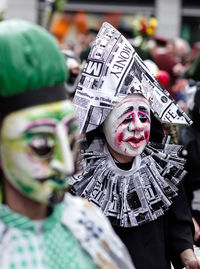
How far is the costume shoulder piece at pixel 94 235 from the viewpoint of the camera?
7.64 feet

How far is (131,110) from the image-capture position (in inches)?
143

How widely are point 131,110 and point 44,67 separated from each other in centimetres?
149

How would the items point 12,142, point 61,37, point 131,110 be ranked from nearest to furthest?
1. point 12,142
2. point 131,110
3. point 61,37

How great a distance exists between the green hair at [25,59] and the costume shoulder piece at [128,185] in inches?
61.5

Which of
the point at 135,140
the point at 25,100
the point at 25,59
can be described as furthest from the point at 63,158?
the point at 135,140

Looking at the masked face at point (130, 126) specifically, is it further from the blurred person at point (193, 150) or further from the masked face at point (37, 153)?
the blurred person at point (193, 150)

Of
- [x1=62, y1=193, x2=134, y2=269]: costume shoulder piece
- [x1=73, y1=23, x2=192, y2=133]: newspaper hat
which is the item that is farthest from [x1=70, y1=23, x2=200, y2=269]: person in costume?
[x1=62, y1=193, x2=134, y2=269]: costume shoulder piece

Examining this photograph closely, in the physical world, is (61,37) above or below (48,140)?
below

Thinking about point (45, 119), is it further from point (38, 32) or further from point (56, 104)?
point (38, 32)

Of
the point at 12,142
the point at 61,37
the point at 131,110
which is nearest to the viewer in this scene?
the point at 12,142

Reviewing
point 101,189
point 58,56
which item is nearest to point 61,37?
point 101,189

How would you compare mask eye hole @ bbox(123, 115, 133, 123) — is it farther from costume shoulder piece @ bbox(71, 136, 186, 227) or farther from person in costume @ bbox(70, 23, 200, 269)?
costume shoulder piece @ bbox(71, 136, 186, 227)

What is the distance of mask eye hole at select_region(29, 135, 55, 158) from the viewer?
217cm

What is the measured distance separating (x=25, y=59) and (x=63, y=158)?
30 cm
